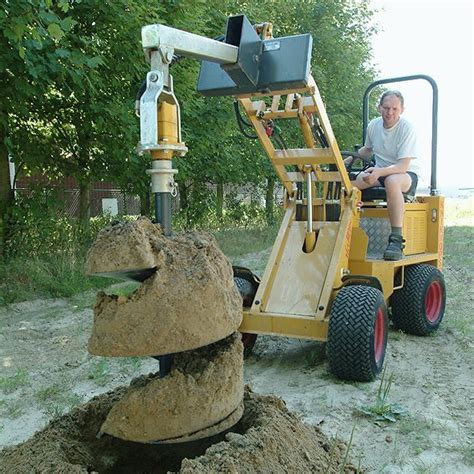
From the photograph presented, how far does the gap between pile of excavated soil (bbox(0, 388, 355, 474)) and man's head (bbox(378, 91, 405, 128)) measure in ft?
11.5

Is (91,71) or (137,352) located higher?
(91,71)

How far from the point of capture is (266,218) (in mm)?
17844

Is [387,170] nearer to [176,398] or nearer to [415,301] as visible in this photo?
[415,301]

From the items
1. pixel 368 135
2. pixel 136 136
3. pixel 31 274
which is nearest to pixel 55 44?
pixel 136 136

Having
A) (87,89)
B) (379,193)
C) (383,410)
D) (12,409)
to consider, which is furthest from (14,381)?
(87,89)

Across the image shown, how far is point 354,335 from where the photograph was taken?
4.32m

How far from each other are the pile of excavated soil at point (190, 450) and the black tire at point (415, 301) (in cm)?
300

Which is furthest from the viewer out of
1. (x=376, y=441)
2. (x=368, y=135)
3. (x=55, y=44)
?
(x=55, y=44)

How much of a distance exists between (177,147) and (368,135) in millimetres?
4070

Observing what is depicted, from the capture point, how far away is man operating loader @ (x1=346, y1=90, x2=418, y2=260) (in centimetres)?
536

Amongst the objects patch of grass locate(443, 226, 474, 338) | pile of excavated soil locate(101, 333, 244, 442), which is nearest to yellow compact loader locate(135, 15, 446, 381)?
patch of grass locate(443, 226, 474, 338)

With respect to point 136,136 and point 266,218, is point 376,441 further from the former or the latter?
point 266,218

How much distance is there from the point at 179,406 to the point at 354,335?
2.25 metres

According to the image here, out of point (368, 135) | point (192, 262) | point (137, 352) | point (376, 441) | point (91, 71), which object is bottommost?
point (376, 441)
